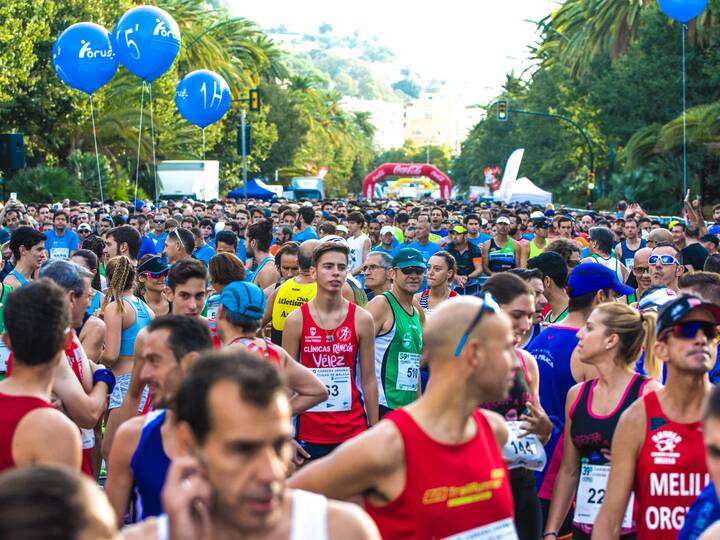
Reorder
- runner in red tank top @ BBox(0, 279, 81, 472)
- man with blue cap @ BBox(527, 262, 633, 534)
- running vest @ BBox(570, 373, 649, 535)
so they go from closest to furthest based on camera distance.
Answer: runner in red tank top @ BBox(0, 279, 81, 472) < running vest @ BBox(570, 373, 649, 535) < man with blue cap @ BBox(527, 262, 633, 534)

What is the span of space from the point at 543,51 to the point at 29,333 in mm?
69183

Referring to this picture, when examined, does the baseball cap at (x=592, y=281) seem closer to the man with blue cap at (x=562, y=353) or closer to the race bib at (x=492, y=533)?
the man with blue cap at (x=562, y=353)

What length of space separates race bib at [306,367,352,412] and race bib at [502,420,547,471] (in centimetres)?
219

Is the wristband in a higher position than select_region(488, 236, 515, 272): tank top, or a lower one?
higher

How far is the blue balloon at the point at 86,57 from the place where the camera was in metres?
17.8

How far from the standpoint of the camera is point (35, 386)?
396 cm

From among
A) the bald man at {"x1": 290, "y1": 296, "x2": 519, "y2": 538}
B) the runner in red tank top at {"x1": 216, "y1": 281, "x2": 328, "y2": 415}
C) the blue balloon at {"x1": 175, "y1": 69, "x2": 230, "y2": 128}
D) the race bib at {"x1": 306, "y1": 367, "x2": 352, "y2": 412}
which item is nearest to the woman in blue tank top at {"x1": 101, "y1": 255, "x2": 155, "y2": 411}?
the race bib at {"x1": 306, "y1": 367, "x2": 352, "y2": 412}

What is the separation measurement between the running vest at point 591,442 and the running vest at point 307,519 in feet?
8.02

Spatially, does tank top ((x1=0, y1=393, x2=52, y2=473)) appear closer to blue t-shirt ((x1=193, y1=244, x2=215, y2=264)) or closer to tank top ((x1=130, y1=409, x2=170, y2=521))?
tank top ((x1=130, y1=409, x2=170, y2=521))

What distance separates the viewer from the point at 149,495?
3947mm

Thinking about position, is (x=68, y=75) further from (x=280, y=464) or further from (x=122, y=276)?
(x=280, y=464)

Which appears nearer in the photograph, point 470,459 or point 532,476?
point 470,459

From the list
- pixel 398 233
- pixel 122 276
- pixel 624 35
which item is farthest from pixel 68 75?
pixel 624 35

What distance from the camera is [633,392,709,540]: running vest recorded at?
4207 mm
